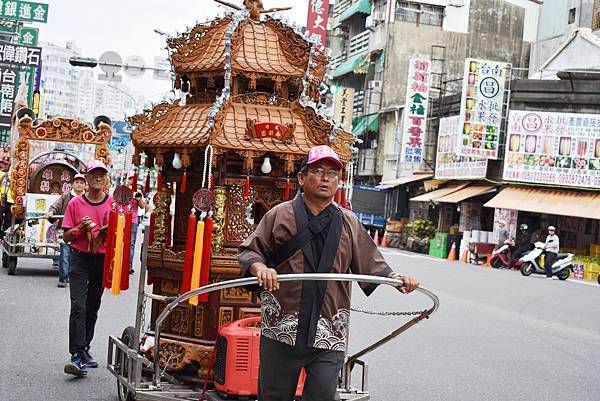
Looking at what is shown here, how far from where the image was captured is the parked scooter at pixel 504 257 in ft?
Result: 111

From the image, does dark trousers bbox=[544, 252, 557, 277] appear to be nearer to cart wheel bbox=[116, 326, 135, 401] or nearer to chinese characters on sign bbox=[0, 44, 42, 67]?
chinese characters on sign bbox=[0, 44, 42, 67]

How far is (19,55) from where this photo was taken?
4184 centimetres

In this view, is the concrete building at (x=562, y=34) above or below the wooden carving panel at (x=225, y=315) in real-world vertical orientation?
above

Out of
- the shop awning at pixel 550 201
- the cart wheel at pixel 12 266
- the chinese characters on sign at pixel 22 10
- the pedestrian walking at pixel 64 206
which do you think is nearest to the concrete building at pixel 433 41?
the shop awning at pixel 550 201

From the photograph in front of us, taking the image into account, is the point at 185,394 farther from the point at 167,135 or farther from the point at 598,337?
the point at 598,337

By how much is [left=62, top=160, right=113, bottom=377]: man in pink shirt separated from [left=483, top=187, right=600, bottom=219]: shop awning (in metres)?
24.7

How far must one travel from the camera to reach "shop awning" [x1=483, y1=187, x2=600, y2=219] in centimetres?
3262

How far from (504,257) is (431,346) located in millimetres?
22062

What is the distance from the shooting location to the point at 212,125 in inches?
294

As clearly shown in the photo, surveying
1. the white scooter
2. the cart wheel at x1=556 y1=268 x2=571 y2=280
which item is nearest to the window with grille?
the white scooter

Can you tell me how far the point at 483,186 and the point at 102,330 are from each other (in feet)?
96.3

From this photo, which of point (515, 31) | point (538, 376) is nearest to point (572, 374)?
point (538, 376)

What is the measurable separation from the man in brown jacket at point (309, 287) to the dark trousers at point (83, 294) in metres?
3.64

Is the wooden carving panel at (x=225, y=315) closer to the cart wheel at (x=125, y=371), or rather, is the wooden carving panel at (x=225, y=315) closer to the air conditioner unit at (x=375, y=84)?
the cart wheel at (x=125, y=371)
